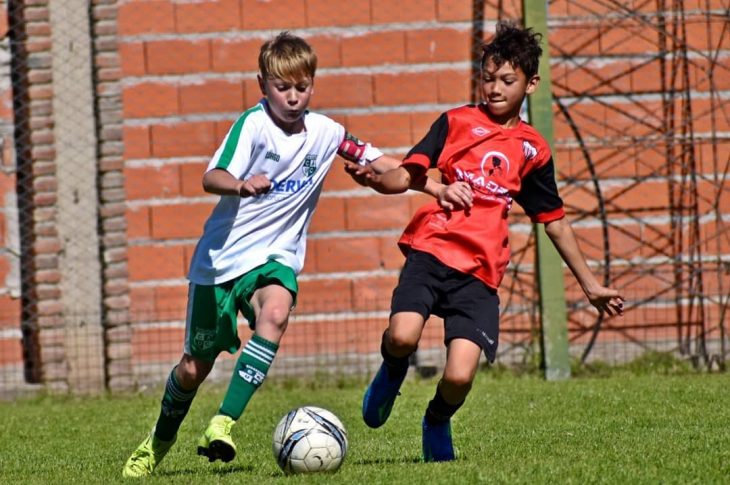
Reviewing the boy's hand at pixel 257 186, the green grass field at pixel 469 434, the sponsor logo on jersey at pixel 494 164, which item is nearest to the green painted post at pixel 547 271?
the green grass field at pixel 469 434

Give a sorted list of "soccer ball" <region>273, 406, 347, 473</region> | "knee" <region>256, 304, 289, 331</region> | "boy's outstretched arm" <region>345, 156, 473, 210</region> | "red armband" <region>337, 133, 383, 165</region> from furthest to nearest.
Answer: "red armband" <region>337, 133, 383, 165</region>, "boy's outstretched arm" <region>345, 156, 473, 210</region>, "knee" <region>256, 304, 289, 331</region>, "soccer ball" <region>273, 406, 347, 473</region>

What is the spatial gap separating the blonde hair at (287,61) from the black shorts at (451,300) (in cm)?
93

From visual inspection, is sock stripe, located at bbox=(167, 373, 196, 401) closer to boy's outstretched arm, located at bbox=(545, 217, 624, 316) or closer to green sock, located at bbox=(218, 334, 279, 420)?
green sock, located at bbox=(218, 334, 279, 420)

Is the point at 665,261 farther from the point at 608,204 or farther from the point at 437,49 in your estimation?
the point at 437,49

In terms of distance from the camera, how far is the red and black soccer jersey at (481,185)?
5.38 m

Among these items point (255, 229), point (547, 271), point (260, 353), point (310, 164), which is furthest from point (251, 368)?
point (547, 271)

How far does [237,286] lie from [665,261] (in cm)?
507

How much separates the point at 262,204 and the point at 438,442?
1265mm

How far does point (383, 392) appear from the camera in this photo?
216 inches

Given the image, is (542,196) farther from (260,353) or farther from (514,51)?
(260,353)

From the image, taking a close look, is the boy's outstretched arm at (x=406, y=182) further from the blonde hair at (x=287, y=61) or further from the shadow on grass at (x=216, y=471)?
the shadow on grass at (x=216, y=471)

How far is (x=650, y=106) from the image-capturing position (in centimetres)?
958

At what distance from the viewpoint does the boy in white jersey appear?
17.5 ft

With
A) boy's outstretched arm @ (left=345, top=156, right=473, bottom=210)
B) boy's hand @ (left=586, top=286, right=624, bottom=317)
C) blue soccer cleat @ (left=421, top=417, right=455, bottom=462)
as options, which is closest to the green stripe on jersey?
boy's outstretched arm @ (left=345, top=156, right=473, bottom=210)
